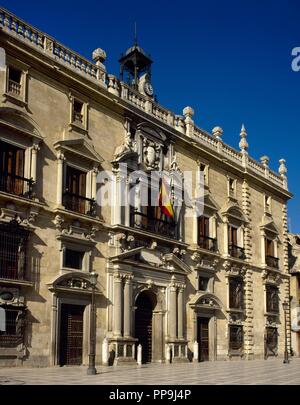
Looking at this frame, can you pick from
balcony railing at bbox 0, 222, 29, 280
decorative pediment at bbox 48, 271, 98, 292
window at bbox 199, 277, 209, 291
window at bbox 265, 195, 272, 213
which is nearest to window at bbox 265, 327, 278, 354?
window at bbox 199, 277, 209, 291

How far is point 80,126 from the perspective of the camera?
25.0 metres

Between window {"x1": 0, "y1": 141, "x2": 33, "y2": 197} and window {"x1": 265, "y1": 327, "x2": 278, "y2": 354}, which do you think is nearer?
window {"x1": 0, "y1": 141, "x2": 33, "y2": 197}

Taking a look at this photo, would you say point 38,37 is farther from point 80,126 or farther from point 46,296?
point 46,296

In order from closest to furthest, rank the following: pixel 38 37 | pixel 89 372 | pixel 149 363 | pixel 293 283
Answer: pixel 89 372
pixel 38 37
pixel 149 363
pixel 293 283

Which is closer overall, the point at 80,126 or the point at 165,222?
the point at 80,126

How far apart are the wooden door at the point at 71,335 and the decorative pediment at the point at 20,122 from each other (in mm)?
6582

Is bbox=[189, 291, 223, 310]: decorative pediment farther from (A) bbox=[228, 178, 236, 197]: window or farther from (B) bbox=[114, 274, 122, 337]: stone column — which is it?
(A) bbox=[228, 178, 236, 197]: window

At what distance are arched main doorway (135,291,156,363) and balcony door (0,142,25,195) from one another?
8421 mm

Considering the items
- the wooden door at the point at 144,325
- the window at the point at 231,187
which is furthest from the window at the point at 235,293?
the wooden door at the point at 144,325

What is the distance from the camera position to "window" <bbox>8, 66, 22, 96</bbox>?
22.3 m

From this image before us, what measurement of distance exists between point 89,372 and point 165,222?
10.6m

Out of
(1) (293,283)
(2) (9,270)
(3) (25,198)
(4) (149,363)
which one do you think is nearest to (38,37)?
(3) (25,198)

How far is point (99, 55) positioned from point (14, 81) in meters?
5.30

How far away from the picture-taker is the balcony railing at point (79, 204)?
23.8 meters
